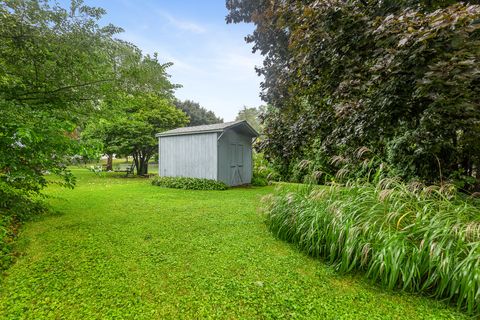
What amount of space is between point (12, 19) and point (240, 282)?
14.5ft

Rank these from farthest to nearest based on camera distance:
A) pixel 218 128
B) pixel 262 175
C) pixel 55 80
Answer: pixel 262 175
pixel 218 128
pixel 55 80

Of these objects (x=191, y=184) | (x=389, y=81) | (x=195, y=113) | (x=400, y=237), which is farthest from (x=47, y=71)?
(x=195, y=113)

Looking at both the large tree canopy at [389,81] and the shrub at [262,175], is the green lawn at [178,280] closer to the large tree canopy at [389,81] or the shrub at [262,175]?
the large tree canopy at [389,81]

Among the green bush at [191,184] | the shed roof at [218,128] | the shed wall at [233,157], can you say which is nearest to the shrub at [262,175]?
the shed wall at [233,157]

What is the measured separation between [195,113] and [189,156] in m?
15.8

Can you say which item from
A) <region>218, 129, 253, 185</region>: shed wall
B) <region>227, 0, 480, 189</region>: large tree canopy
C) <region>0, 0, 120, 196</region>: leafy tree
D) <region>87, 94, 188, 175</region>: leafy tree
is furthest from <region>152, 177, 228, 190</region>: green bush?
<region>0, 0, 120, 196</region>: leafy tree

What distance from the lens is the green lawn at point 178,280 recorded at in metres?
2.09

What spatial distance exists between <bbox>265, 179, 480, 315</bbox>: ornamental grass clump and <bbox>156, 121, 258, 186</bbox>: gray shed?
681cm

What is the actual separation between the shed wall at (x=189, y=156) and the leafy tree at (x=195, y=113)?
45.2 ft

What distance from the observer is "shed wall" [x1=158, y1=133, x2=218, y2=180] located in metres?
10.2

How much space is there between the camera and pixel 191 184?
32.4 feet

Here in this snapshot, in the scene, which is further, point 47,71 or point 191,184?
point 191,184

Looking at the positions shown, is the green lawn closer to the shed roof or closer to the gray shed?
the gray shed

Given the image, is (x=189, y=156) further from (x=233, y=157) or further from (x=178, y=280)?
(x=178, y=280)
